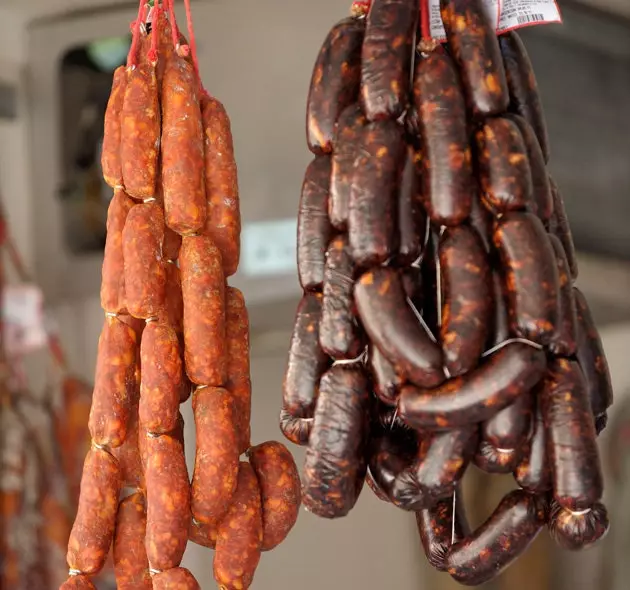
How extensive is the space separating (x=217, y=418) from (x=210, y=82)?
47.6 inches

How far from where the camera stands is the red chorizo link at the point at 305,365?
2.85ft

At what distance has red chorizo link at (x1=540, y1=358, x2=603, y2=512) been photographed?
0.77 m

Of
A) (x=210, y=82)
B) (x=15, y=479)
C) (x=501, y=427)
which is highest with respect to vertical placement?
(x=210, y=82)

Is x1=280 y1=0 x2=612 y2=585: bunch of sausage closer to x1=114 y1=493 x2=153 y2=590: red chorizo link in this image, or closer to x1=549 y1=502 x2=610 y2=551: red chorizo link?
x1=549 y1=502 x2=610 y2=551: red chorizo link

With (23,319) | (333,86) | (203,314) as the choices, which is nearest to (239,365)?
(203,314)

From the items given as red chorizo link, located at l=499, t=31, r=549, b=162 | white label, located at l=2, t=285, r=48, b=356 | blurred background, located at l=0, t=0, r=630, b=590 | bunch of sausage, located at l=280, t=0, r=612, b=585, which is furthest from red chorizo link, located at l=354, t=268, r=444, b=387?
white label, located at l=2, t=285, r=48, b=356

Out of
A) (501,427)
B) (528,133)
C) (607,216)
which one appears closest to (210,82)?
(607,216)

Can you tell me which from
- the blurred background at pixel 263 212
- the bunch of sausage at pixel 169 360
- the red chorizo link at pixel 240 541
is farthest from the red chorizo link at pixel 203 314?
the blurred background at pixel 263 212

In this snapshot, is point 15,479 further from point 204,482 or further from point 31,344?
point 204,482

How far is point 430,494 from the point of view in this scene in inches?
32.0

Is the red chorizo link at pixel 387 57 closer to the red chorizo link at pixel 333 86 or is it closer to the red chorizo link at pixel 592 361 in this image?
the red chorizo link at pixel 333 86

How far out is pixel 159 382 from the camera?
920 millimetres

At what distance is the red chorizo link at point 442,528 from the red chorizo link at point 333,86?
36 centimetres

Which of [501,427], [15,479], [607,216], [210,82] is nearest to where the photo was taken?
[501,427]
